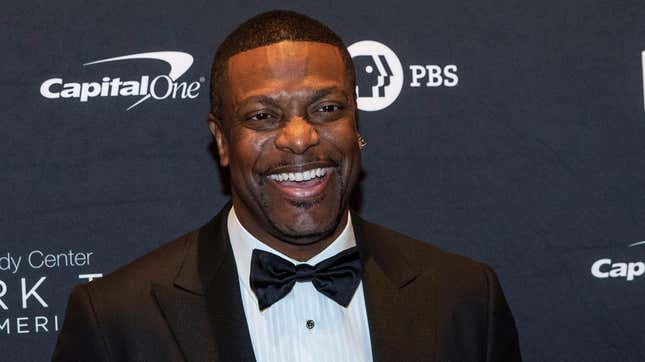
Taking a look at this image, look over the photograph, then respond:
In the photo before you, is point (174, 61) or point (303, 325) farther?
point (174, 61)

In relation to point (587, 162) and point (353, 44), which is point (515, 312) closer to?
point (587, 162)

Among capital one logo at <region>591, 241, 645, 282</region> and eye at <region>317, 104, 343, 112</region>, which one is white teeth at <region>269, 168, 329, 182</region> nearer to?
eye at <region>317, 104, 343, 112</region>

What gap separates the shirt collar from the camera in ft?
7.08

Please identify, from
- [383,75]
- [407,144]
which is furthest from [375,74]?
[407,144]

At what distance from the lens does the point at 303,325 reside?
6.84 ft

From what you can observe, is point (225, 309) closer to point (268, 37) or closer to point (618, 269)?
point (268, 37)

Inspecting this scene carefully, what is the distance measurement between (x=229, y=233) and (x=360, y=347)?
0.43 m

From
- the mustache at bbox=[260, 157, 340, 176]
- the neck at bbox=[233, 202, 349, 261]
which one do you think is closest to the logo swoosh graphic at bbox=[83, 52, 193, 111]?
the neck at bbox=[233, 202, 349, 261]

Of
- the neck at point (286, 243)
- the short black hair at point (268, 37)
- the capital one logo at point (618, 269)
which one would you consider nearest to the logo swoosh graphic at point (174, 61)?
the short black hair at point (268, 37)

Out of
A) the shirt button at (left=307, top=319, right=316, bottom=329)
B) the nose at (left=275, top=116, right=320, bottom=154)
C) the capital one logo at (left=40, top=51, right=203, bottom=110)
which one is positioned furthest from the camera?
the capital one logo at (left=40, top=51, right=203, bottom=110)

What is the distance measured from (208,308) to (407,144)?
892 millimetres

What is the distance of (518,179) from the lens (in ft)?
8.83

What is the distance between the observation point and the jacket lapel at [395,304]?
2.05 m

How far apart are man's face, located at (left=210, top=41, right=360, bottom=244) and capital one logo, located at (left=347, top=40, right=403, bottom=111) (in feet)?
1.78
